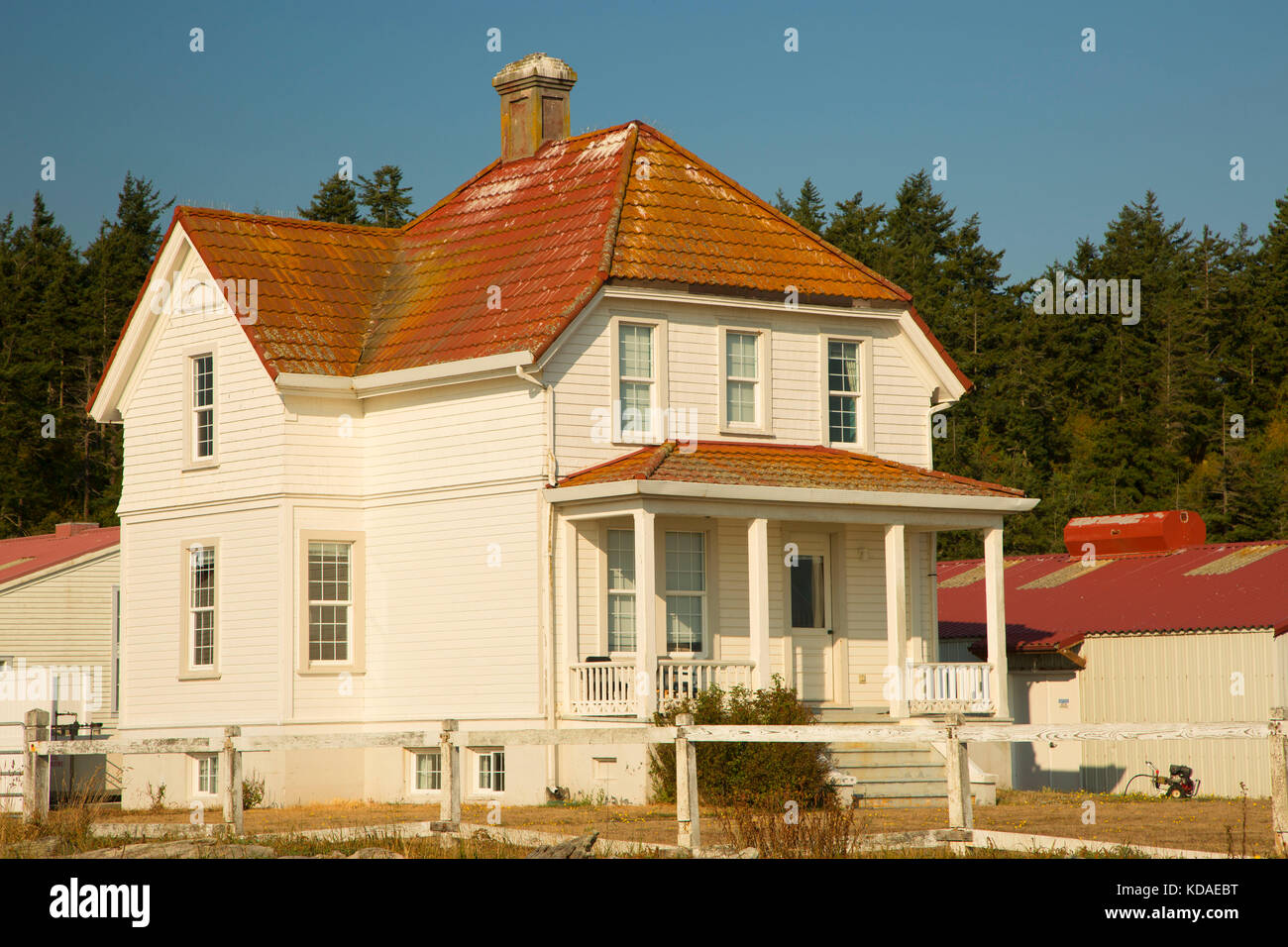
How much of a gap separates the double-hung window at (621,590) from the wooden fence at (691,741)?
757cm

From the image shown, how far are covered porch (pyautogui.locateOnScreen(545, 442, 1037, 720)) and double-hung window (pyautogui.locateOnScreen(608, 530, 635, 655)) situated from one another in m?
0.02

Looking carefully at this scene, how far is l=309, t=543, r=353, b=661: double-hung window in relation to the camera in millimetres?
26906

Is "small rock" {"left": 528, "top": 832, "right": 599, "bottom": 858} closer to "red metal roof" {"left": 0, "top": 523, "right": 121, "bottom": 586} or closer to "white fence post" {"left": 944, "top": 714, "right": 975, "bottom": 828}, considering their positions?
"white fence post" {"left": 944, "top": 714, "right": 975, "bottom": 828}

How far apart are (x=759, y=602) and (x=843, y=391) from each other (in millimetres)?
5024

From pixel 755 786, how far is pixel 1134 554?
63.3ft

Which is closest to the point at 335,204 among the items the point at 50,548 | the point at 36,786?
the point at 50,548

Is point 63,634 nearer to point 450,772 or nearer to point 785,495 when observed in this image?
point 785,495

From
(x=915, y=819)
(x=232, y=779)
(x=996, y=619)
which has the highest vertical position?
(x=996, y=619)

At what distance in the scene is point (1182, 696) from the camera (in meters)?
33.3

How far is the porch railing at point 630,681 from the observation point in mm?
24156

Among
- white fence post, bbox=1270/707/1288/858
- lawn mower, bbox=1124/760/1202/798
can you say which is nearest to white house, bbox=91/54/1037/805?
lawn mower, bbox=1124/760/1202/798

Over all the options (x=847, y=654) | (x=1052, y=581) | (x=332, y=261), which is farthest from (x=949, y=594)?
(x=332, y=261)

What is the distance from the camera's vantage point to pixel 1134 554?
39.1 m
